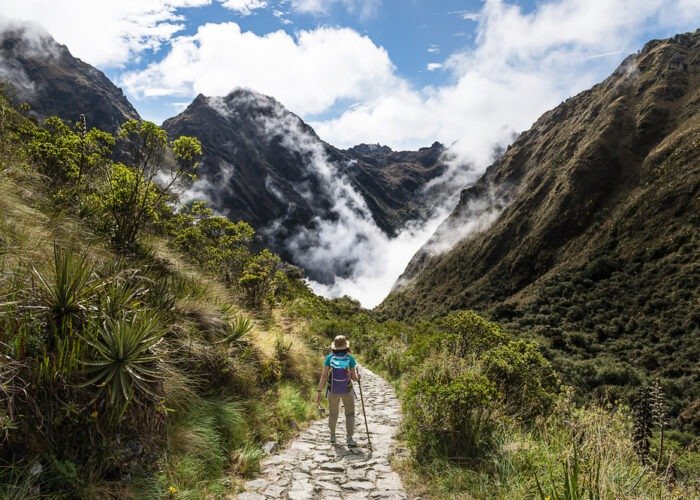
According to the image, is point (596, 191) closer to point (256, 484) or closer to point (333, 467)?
point (333, 467)

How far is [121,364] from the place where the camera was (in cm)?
395

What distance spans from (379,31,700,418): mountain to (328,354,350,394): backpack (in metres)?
59.6

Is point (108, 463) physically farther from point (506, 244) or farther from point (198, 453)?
point (506, 244)

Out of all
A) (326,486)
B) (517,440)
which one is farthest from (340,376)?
(517,440)

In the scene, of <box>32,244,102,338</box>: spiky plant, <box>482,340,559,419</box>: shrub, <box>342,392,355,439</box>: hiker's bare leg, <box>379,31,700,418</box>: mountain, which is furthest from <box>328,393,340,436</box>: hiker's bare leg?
<box>379,31,700,418</box>: mountain

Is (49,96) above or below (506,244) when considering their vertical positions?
above

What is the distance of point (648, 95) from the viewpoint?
117938mm

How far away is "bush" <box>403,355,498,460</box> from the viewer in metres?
5.77

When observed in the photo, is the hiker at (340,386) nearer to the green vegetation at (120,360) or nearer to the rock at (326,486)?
the green vegetation at (120,360)

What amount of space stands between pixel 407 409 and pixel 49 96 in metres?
224

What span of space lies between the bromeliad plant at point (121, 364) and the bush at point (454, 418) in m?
3.87

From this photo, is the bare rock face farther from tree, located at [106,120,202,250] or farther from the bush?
tree, located at [106,120,202,250]

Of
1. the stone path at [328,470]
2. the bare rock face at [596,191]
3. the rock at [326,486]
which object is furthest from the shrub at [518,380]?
the bare rock face at [596,191]

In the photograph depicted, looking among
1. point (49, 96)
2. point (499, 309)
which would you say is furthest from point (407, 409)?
point (49, 96)
